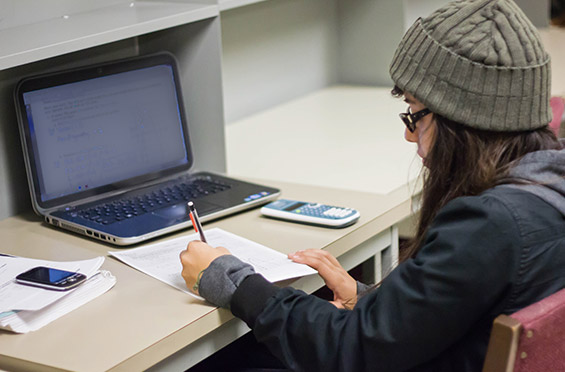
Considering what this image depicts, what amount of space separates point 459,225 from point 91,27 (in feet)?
2.87

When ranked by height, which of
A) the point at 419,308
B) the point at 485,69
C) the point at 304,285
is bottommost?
the point at 304,285

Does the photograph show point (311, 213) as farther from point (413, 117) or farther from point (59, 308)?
point (59, 308)

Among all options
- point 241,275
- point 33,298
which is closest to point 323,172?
point 241,275

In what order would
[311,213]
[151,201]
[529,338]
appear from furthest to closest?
1. [151,201]
2. [311,213]
3. [529,338]

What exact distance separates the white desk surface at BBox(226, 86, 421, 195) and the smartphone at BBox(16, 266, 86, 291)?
2.17ft

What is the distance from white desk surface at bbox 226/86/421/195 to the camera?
1727mm

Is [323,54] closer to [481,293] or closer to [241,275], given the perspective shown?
[241,275]

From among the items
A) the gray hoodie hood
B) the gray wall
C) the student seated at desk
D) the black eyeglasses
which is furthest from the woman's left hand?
the gray wall

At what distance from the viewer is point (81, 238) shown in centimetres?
140

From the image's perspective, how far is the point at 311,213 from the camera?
55.6 inches

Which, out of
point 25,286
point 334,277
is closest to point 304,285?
point 334,277

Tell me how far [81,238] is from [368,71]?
56.1 inches

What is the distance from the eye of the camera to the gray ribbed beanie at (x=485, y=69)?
0.99 metres

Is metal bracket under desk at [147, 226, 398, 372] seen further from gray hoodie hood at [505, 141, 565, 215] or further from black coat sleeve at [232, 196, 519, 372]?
gray hoodie hood at [505, 141, 565, 215]
